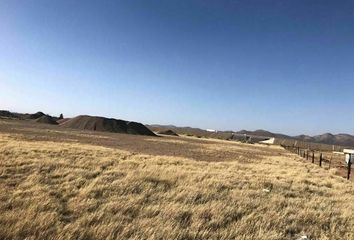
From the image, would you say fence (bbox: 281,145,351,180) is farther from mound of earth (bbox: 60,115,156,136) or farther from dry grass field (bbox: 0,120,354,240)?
mound of earth (bbox: 60,115,156,136)

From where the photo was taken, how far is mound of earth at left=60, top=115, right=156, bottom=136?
97562mm

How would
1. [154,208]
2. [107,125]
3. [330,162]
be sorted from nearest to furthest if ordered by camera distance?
[154,208], [330,162], [107,125]

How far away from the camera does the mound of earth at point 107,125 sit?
3841 inches

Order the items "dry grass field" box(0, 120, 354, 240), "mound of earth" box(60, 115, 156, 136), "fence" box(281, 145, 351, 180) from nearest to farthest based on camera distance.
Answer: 1. "dry grass field" box(0, 120, 354, 240)
2. "fence" box(281, 145, 351, 180)
3. "mound of earth" box(60, 115, 156, 136)

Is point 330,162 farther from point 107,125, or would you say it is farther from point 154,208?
point 107,125

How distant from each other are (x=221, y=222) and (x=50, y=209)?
149 inches

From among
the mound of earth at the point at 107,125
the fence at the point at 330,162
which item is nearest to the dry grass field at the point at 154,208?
the fence at the point at 330,162

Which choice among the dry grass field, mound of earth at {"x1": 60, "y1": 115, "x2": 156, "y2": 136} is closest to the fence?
the dry grass field

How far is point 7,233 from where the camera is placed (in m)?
7.15

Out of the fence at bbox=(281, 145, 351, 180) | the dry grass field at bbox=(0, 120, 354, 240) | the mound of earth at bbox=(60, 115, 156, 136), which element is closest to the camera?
the dry grass field at bbox=(0, 120, 354, 240)

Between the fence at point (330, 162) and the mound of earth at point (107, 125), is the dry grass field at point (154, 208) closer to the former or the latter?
the fence at point (330, 162)

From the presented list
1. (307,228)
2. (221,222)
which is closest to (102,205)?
(221,222)

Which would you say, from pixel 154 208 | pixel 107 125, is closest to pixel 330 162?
pixel 154 208

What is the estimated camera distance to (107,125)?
99000 mm
